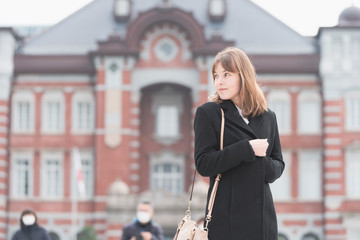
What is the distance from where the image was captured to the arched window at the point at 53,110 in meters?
34.8

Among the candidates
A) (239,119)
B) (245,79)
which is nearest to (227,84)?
(245,79)

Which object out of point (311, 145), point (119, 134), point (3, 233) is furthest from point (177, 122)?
point (3, 233)

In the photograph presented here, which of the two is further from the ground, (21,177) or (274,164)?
(274,164)

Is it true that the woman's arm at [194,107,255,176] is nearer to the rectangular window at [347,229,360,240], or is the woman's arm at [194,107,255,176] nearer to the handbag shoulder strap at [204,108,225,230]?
the handbag shoulder strap at [204,108,225,230]

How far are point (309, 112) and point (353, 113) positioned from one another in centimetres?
177

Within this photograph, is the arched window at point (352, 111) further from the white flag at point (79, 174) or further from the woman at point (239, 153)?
the woman at point (239, 153)

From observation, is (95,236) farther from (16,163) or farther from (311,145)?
(311,145)

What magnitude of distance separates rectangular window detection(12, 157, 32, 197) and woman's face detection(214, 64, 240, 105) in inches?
1208

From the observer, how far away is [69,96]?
34844 mm

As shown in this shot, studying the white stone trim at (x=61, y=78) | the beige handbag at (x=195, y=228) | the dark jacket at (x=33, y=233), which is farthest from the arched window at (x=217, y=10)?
the beige handbag at (x=195, y=228)

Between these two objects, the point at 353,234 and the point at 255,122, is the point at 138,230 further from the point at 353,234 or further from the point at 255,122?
the point at 353,234

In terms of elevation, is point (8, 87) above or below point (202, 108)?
above

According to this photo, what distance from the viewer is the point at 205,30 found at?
115 feet

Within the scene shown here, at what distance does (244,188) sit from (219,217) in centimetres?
19
